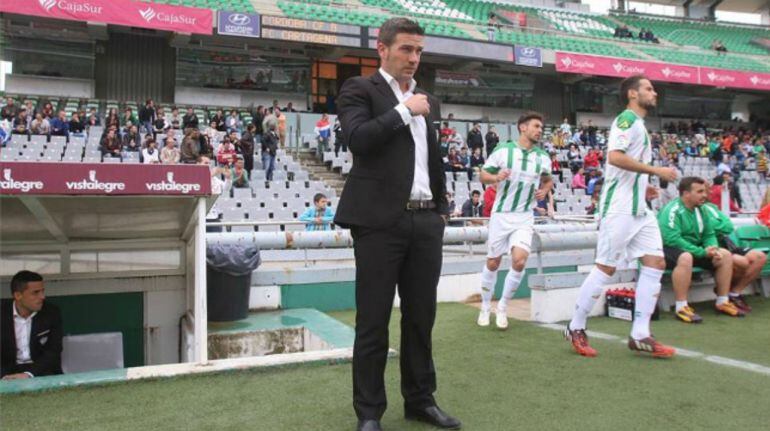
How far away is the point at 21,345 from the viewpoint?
13.5 feet

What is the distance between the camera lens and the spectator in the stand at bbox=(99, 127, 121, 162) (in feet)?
44.1

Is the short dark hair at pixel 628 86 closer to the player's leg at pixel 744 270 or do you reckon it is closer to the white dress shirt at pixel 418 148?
the white dress shirt at pixel 418 148

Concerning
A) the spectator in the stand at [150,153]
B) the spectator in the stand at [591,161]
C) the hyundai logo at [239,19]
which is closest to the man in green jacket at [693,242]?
the spectator in the stand at [150,153]

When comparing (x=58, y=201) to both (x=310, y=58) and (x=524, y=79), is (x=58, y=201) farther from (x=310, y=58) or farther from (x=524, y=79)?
(x=524, y=79)

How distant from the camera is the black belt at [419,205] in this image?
2750 millimetres

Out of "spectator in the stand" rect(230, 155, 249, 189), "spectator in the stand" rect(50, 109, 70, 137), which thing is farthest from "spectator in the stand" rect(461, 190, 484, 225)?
"spectator in the stand" rect(50, 109, 70, 137)

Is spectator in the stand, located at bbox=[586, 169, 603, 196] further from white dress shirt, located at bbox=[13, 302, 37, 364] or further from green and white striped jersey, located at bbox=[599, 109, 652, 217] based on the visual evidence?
white dress shirt, located at bbox=[13, 302, 37, 364]

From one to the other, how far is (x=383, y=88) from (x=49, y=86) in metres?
21.4

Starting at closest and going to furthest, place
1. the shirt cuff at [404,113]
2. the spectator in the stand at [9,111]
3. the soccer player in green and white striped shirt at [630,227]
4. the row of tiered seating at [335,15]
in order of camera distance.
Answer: the shirt cuff at [404,113] → the soccer player in green and white striped shirt at [630,227] → the spectator in the stand at [9,111] → the row of tiered seating at [335,15]

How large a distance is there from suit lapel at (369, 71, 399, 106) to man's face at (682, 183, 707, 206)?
4.61 metres

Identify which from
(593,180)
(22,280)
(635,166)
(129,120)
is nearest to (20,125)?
(129,120)

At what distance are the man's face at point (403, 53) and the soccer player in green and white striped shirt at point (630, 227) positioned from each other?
2.21m

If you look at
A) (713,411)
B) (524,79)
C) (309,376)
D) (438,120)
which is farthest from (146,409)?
(524,79)

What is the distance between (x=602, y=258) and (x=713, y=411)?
5.00 feet
